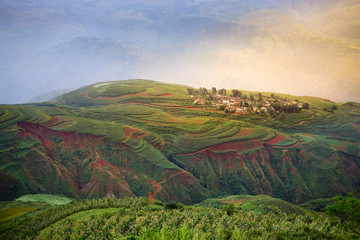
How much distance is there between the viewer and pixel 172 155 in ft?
169

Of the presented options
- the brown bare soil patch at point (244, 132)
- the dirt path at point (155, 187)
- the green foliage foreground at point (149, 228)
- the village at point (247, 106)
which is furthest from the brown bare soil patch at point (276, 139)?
the green foliage foreground at point (149, 228)

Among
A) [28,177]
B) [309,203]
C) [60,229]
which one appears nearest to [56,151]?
[28,177]

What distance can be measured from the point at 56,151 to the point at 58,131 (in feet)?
20.3

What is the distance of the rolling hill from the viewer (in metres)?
40.9

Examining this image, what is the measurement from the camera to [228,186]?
4831 cm

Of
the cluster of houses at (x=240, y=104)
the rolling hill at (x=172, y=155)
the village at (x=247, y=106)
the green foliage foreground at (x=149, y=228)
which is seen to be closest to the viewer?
the green foliage foreground at (x=149, y=228)

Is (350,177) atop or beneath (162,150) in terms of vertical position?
beneath

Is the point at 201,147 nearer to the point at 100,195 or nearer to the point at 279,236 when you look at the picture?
the point at 100,195

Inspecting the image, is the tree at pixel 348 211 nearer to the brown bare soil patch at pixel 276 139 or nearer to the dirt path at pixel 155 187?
the brown bare soil patch at pixel 276 139

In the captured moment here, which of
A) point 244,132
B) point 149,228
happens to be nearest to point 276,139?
point 244,132

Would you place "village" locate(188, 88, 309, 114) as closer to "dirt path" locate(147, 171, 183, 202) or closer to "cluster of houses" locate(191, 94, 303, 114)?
"cluster of houses" locate(191, 94, 303, 114)

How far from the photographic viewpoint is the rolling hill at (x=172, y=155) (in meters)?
40.9

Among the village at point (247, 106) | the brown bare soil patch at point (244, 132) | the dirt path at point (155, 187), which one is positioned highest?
the village at point (247, 106)

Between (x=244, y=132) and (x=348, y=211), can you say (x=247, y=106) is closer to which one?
(x=244, y=132)
